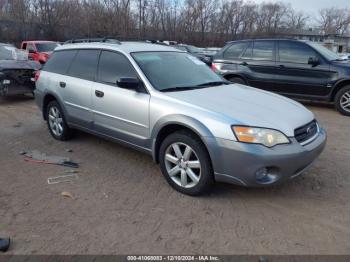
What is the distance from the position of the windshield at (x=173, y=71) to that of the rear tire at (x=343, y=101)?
425 centimetres

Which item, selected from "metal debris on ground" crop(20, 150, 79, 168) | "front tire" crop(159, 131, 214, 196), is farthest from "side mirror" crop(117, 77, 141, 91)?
"metal debris on ground" crop(20, 150, 79, 168)

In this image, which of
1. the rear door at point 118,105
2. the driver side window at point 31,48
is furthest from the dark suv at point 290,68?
the driver side window at point 31,48

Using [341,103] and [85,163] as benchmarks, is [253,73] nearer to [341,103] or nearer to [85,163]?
[341,103]

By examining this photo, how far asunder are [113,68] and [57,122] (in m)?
1.74

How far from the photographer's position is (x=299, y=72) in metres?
8.30

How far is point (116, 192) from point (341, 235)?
2319 millimetres

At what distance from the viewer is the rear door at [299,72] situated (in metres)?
8.04

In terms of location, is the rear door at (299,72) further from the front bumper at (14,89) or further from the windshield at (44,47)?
the windshield at (44,47)

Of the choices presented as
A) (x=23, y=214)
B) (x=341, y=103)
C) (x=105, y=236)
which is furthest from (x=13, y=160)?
(x=341, y=103)

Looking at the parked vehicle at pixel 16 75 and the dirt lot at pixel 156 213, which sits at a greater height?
the parked vehicle at pixel 16 75

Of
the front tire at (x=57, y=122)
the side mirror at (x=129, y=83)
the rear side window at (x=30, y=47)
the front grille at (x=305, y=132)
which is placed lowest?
the front tire at (x=57, y=122)

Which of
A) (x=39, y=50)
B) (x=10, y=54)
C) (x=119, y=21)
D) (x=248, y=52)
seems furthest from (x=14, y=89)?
(x=119, y=21)

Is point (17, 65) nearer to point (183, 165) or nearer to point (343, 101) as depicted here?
point (183, 165)

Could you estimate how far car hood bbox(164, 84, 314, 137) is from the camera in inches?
139
